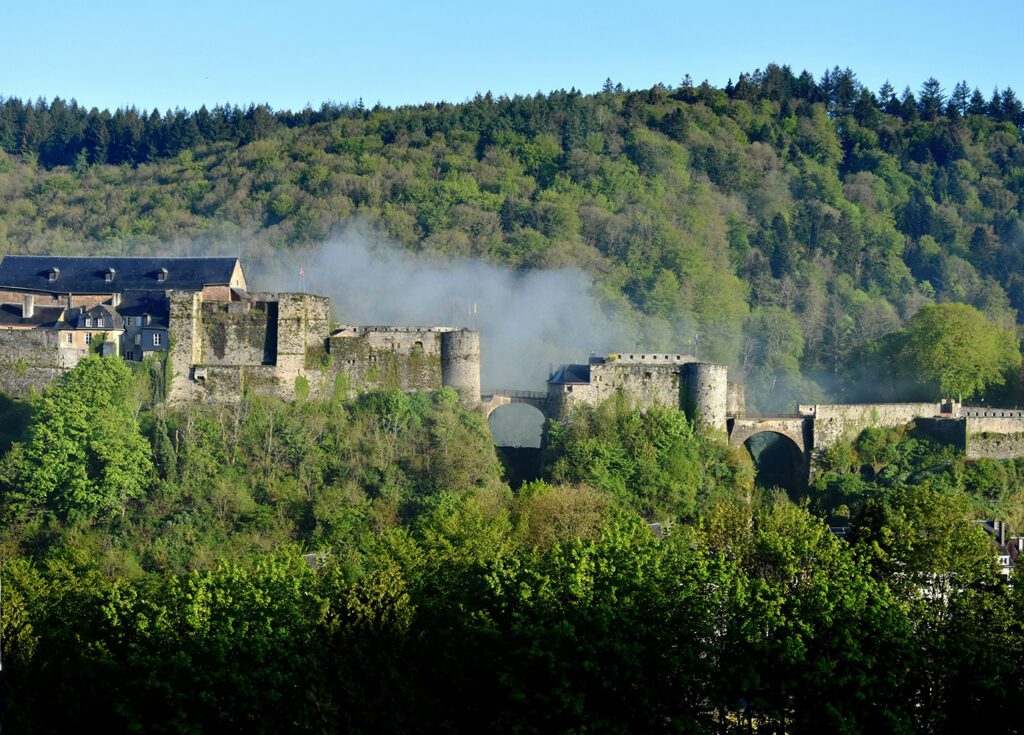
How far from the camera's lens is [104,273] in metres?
60.8

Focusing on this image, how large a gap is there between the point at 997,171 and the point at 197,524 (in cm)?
8077

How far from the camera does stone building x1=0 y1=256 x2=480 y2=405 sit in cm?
5697

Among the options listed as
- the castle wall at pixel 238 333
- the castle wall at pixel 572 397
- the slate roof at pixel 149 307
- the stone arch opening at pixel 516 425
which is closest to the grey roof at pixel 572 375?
the castle wall at pixel 572 397

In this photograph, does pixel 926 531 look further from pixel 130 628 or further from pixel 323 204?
pixel 323 204

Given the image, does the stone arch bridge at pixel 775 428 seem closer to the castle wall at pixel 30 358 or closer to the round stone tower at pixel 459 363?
the round stone tower at pixel 459 363

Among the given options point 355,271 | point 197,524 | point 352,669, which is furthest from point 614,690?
point 355,271

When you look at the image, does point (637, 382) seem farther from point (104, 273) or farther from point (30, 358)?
point (30, 358)

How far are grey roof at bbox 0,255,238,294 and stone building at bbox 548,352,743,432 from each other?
12017mm

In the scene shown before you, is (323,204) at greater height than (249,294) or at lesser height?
greater

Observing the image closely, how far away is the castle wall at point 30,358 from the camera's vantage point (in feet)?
188

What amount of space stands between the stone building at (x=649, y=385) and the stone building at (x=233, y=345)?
313 centimetres

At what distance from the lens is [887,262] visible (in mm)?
104250

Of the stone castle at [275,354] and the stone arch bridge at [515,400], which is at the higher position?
the stone castle at [275,354]

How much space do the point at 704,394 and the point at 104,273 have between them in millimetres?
20899
